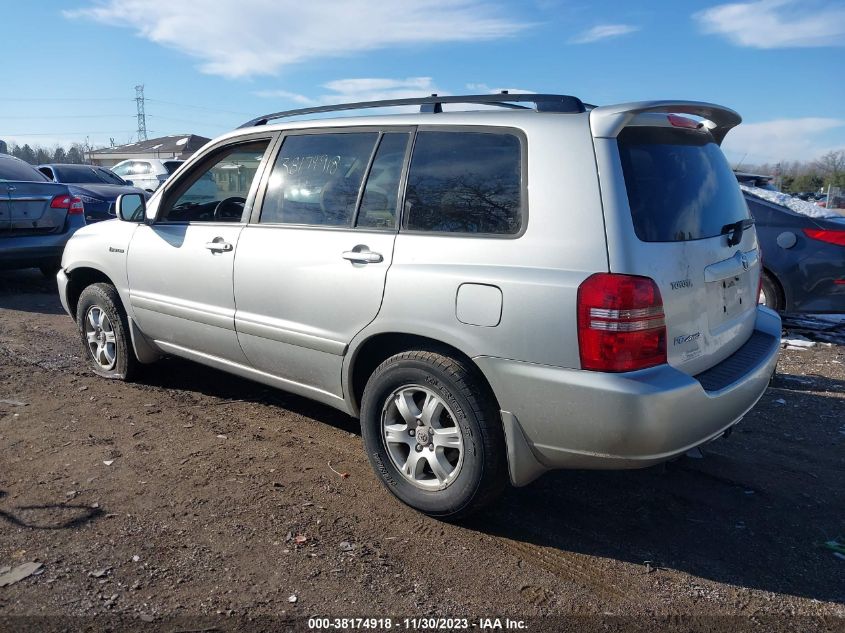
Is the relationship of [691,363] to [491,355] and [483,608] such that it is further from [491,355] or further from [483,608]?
[483,608]

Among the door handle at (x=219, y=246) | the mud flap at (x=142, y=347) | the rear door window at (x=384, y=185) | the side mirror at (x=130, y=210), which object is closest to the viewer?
the rear door window at (x=384, y=185)

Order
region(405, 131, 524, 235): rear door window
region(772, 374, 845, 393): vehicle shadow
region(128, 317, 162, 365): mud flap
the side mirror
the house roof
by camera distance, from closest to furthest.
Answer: region(405, 131, 524, 235): rear door window < the side mirror < region(128, 317, 162, 365): mud flap < region(772, 374, 845, 393): vehicle shadow < the house roof

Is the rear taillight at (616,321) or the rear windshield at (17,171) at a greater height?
the rear windshield at (17,171)

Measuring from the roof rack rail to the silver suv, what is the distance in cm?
1

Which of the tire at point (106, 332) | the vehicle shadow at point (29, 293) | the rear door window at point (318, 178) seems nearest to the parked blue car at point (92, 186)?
the vehicle shadow at point (29, 293)

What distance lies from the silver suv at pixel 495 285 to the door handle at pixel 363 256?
0.01 metres

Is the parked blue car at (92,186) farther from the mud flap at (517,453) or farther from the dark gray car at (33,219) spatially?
the mud flap at (517,453)

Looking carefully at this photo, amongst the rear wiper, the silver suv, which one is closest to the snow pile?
the silver suv

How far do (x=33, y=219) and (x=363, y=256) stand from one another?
6.72 m

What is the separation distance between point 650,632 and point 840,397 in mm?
3668

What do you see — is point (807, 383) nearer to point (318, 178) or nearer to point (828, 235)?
point (828, 235)

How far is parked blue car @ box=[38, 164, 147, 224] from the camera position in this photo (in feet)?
44.7

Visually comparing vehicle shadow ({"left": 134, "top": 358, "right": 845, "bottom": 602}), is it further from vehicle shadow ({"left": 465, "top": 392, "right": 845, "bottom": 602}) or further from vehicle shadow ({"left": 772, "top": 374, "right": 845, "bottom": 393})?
vehicle shadow ({"left": 772, "top": 374, "right": 845, "bottom": 393})

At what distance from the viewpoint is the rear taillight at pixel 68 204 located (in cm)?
881
